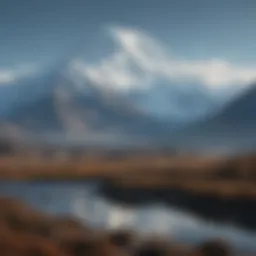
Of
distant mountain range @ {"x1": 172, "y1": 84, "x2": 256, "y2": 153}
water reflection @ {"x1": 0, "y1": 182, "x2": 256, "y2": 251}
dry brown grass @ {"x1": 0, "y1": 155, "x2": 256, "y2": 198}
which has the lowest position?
water reflection @ {"x1": 0, "y1": 182, "x2": 256, "y2": 251}

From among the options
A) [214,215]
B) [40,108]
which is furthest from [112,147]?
[214,215]

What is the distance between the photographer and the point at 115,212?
4.06ft

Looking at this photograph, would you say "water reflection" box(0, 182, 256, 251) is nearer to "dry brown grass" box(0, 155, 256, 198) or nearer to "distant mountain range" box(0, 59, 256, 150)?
"dry brown grass" box(0, 155, 256, 198)

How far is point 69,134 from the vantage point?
1286 millimetres

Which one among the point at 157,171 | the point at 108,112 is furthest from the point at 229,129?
the point at 108,112

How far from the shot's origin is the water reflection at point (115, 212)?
1202 millimetres

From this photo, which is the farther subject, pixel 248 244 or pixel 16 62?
pixel 16 62

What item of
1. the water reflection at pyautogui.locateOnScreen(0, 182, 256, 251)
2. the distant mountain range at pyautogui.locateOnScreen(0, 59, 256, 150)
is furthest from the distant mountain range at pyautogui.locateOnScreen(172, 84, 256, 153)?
the water reflection at pyautogui.locateOnScreen(0, 182, 256, 251)

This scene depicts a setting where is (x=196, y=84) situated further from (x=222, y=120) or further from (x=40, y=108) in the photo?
(x=40, y=108)

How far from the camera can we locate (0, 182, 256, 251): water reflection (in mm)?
1202

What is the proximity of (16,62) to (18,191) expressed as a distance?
368 mm

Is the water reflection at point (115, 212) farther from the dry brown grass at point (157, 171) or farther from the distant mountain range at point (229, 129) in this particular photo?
the distant mountain range at point (229, 129)

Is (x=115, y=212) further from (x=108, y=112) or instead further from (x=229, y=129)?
(x=229, y=129)

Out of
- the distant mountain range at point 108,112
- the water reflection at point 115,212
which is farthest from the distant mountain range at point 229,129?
the water reflection at point 115,212
